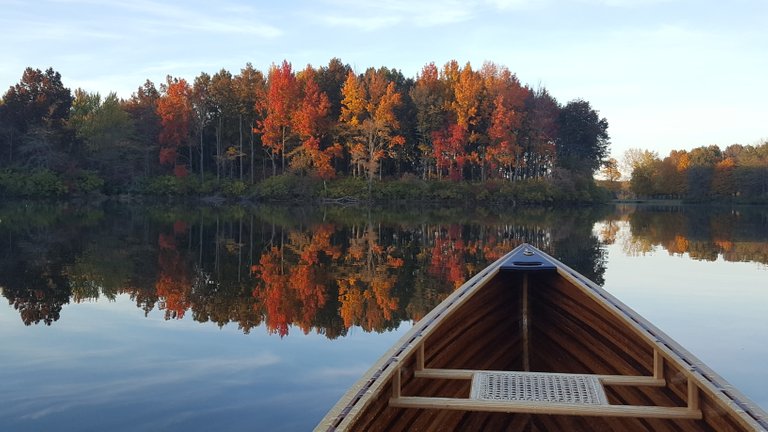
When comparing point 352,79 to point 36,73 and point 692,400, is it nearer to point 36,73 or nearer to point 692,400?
point 36,73

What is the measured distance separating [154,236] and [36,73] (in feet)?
98.5

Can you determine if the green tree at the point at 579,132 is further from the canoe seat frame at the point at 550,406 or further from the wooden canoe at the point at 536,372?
the canoe seat frame at the point at 550,406


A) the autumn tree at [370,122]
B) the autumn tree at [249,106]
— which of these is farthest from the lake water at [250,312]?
the autumn tree at [249,106]

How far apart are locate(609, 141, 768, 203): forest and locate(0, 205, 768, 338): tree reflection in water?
36.8 meters

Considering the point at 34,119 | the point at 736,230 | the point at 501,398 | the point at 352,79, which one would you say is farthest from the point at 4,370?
the point at 34,119

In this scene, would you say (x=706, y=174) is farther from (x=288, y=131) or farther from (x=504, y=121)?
(x=288, y=131)

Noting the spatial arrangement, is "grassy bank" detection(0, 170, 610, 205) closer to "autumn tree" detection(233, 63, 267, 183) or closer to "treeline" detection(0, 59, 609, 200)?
"treeline" detection(0, 59, 609, 200)

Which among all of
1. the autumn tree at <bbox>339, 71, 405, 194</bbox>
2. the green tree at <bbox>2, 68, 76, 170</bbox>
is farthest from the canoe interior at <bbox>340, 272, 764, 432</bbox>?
the green tree at <bbox>2, 68, 76, 170</bbox>

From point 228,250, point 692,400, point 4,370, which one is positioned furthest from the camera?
point 228,250

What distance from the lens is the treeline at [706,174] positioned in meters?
54.4

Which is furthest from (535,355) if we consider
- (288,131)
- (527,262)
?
(288,131)

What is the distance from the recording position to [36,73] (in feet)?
133

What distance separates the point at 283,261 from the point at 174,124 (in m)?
33.8

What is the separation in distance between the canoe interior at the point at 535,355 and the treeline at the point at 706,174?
5663cm
